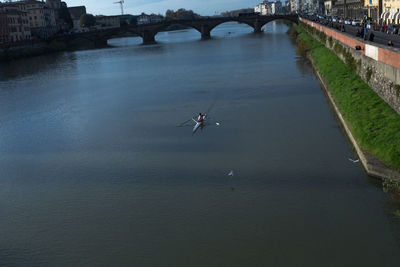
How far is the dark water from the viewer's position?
376 inches

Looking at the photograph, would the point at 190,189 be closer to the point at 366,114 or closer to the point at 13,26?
the point at 366,114

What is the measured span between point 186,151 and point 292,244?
283 inches

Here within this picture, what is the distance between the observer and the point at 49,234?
1082 cm

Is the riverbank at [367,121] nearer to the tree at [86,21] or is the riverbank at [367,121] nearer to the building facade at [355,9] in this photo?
the building facade at [355,9]

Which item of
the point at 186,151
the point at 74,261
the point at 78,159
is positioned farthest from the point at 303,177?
the point at 78,159

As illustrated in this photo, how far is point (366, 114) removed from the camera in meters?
15.0

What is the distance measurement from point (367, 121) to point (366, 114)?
83 centimetres

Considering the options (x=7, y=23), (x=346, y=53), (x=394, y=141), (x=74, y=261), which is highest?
(x=7, y=23)

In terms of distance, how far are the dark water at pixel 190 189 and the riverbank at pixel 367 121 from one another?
563 millimetres

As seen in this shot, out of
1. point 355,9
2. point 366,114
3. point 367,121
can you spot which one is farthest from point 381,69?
point 355,9

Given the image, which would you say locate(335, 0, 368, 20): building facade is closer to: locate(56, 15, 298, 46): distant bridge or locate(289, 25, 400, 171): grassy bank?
locate(56, 15, 298, 46): distant bridge

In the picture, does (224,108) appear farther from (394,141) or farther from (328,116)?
(394,141)

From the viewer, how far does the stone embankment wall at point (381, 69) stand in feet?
46.8

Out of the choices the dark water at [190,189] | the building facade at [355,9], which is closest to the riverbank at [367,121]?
the dark water at [190,189]
